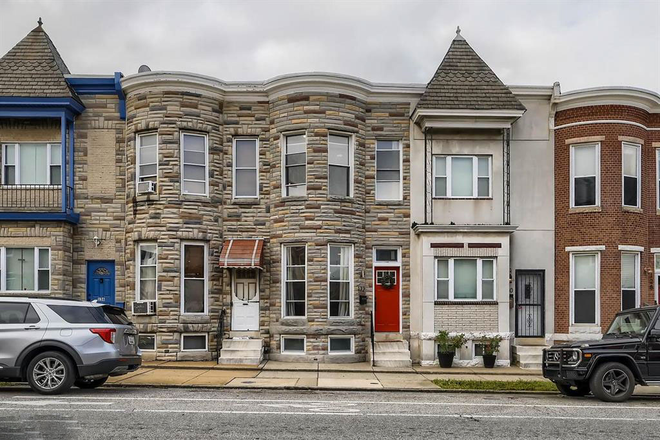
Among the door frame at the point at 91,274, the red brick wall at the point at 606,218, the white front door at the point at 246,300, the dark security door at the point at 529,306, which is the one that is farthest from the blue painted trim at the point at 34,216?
the red brick wall at the point at 606,218

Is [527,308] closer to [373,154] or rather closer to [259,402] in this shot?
[373,154]

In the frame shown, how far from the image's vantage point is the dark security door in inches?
799

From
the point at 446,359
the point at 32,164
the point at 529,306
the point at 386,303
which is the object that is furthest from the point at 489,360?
the point at 32,164

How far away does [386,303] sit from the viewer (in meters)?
20.2

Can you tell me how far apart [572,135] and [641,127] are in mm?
2084

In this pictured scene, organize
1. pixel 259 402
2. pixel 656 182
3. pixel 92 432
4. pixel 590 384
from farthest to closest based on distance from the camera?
pixel 656 182
pixel 590 384
pixel 259 402
pixel 92 432

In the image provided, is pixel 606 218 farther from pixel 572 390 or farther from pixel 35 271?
pixel 35 271

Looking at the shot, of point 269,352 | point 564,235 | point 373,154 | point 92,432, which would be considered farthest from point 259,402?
point 564,235

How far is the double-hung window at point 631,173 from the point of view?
20.1 meters

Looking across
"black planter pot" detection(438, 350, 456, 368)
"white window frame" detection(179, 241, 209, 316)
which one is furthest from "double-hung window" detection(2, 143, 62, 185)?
"black planter pot" detection(438, 350, 456, 368)

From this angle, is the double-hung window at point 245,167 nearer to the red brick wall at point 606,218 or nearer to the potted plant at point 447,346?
the potted plant at point 447,346

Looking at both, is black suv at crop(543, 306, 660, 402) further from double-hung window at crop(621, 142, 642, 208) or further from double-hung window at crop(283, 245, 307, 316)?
double-hung window at crop(283, 245, 307, 316)

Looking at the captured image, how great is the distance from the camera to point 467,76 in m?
20.2

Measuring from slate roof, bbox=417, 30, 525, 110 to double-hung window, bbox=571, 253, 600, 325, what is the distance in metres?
4.70
